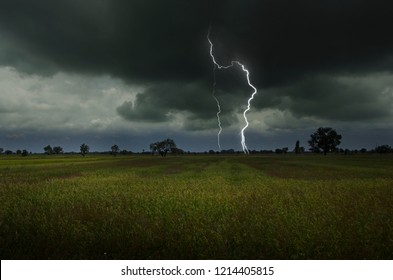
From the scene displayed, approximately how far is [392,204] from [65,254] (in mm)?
11431

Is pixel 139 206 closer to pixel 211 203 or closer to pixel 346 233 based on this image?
pixel 211 203

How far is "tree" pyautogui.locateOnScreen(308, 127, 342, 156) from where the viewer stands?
458 feet

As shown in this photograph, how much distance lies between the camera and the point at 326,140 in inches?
5536

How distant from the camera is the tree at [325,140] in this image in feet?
458

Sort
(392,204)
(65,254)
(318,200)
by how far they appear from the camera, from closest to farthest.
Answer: (65,254) < (392,204) < (318,200)

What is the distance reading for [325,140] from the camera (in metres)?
141

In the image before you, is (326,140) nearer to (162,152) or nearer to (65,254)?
(162,152)

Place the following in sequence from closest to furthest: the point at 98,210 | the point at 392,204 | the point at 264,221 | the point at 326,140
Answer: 1. the point at 264,221
2. the point at 98,210
3. the point at 392,204
4. the point at 326,140

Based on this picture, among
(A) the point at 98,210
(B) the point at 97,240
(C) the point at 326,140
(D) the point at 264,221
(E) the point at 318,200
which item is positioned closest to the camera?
(B) the point at 97,240
